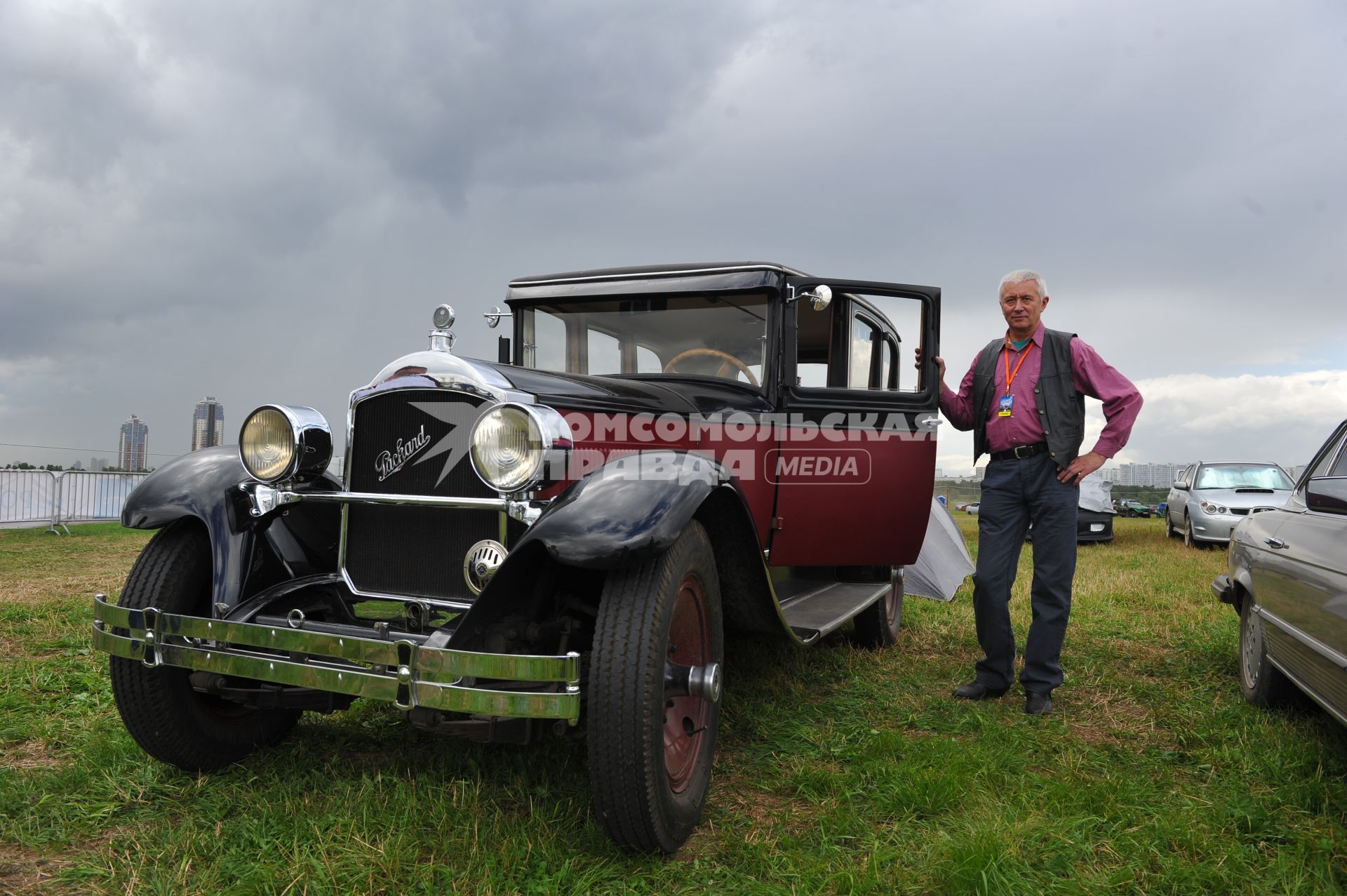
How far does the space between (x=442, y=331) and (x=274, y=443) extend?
2.23 feet

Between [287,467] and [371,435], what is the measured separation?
32 centimetres

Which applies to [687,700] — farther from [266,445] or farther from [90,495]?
[90,495]

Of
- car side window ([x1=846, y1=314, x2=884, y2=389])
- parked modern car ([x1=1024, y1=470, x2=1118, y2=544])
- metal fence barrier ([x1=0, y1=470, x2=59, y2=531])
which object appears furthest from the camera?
parked modern car ([x1=1024, y1=470, x2=1118, y2=544])

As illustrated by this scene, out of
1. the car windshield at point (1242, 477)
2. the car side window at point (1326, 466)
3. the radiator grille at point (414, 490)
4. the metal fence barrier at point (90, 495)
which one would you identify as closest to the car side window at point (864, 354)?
the car side window at point (1326, 466)

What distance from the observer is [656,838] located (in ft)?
7.16

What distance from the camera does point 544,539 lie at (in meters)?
2.18

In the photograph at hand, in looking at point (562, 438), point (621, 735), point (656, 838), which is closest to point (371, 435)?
point (562, 438)

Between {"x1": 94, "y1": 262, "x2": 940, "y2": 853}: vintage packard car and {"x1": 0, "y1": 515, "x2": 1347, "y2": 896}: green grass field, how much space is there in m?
0.22

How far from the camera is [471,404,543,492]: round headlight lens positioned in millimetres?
2418

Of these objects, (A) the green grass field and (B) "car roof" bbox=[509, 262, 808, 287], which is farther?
(B) "car roof" bbox=[509, 262, 808, 287]

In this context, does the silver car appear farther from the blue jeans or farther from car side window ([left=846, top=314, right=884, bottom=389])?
the blue jeans

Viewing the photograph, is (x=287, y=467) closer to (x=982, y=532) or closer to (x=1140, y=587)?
(x=982, y=532)

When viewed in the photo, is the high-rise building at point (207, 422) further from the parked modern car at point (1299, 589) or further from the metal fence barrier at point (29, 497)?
the parked modern car at point (1299, 589)

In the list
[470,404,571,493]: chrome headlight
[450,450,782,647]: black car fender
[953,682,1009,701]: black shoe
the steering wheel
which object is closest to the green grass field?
[953,682,1009,701]: black shoe
